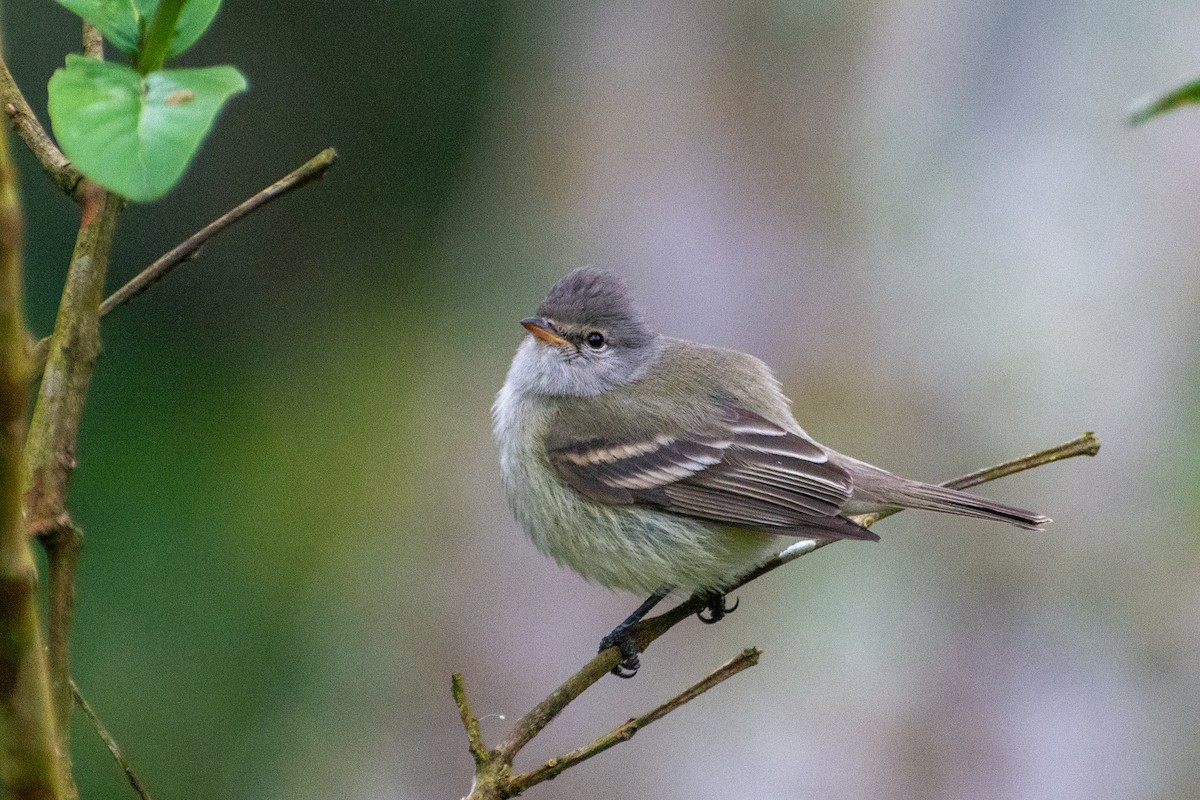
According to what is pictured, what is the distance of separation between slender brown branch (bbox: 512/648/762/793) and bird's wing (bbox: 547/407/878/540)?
136 cm

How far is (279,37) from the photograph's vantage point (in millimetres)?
7598

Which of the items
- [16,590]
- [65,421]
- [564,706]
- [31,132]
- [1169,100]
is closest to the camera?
[16,590]

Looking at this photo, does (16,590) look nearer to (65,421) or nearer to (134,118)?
(65,421)

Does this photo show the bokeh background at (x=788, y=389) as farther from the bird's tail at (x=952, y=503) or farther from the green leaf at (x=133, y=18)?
the green leaf at (x=133, y=18)

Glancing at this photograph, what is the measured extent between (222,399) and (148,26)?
243 inches

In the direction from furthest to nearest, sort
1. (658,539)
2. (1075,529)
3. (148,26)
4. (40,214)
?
(40,214), (1075,529), (658,539), (148,26)

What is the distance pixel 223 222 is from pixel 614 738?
826mm

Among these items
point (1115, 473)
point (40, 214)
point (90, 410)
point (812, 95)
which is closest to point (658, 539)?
point (1115, 473)

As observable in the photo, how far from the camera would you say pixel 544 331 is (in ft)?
11.4

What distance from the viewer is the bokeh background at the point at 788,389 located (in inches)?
186

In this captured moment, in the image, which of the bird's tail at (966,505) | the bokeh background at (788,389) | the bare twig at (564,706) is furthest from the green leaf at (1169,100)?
the bokeh background at (788,389)

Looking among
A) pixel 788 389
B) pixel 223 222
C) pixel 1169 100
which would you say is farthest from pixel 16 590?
pixel 788 389

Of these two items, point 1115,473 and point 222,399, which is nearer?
point 1115,473

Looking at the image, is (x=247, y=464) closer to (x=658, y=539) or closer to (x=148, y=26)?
(x=658, y=539)
